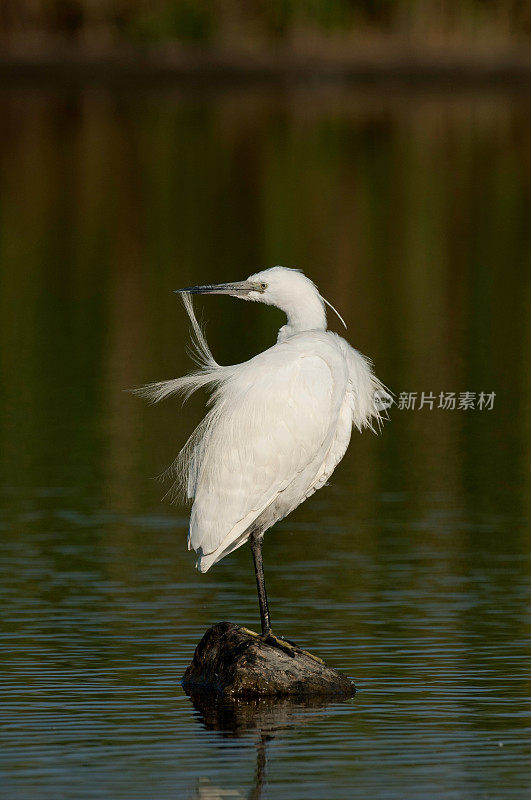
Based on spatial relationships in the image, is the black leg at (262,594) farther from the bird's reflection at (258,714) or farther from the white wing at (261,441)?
the bird's reflection at (258,714)

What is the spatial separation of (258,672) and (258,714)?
0.24 m

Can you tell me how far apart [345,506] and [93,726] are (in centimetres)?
510

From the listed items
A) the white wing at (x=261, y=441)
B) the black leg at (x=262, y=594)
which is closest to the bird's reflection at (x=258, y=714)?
the black leg at (x=262, y=594)

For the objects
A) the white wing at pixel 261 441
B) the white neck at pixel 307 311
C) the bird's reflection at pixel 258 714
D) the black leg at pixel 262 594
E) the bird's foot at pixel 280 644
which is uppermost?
the white neck at pixel 307 311

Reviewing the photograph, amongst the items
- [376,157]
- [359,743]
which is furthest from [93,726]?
[376,157]

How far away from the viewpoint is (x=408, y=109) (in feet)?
169

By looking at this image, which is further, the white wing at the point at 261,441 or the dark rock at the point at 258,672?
the white wing at the point at 261,441

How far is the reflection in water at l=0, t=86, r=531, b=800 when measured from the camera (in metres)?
7.68

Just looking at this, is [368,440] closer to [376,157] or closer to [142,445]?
[142,445]

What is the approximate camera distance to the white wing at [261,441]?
8711mm

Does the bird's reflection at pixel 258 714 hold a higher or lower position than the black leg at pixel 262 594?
lower

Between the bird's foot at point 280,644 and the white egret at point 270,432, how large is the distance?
1.5 inches

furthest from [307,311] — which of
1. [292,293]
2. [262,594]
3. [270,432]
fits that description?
[262,594]

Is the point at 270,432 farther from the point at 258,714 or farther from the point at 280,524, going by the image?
the point at 280,524
